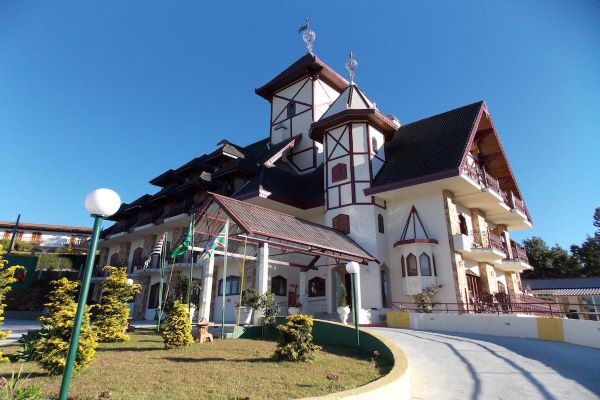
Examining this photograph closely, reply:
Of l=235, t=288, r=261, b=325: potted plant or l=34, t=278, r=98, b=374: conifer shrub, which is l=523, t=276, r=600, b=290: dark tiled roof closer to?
l=235, t=288, r=261, b=325: potted plant

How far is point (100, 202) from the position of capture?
480 cm

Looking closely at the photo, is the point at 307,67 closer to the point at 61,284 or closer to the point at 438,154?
the point at 438,154

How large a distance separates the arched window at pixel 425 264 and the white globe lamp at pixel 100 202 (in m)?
16.7

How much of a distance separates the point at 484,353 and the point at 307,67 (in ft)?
78.6

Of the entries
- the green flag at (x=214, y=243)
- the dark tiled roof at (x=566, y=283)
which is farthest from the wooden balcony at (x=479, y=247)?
the dark tiled roof at (x=566, y=283)

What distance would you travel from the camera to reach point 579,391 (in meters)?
6.37

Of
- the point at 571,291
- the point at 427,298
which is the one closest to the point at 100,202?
the point at 427,298

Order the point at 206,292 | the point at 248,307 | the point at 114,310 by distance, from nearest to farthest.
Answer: the point at 114,310 → the point at 206,292 → the point at 248,307

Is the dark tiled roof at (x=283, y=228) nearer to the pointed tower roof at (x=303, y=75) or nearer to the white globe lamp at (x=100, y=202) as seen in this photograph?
the white globe lamp at (x=100, y=202)

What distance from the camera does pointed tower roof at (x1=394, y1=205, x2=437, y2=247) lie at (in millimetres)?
19066

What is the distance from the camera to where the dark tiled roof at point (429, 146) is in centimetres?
1920

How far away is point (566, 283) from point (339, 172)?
2989 centimetres

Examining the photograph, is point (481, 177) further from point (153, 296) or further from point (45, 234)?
point (45, 234)

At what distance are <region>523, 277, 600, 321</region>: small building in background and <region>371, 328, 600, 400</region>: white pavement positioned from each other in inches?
1003
